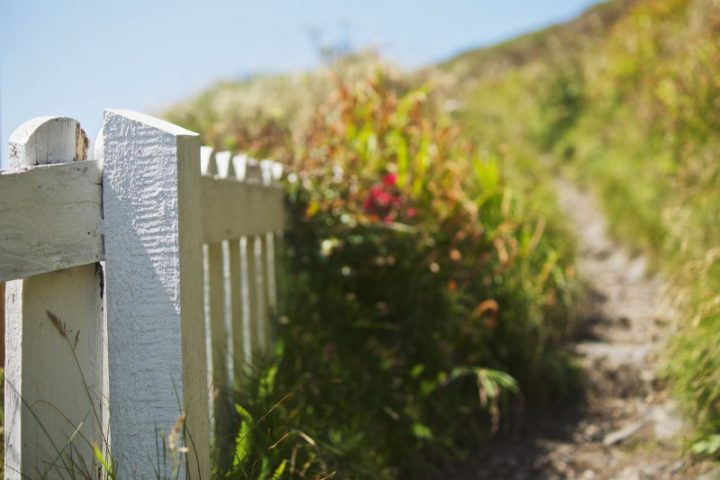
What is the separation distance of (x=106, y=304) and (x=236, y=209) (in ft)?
3.06

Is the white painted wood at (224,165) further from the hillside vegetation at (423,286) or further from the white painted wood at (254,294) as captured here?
the hillside vegetation at (423,286)

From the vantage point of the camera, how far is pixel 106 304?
132 centimetres

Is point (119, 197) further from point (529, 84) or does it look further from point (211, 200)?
point (529, 84)

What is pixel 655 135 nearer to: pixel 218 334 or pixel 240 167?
pixel 240 167

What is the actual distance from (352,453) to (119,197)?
118 centimetres

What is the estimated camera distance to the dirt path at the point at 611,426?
276 centimetres

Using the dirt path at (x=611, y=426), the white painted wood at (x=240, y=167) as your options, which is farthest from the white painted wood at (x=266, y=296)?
the dirt path at (x=611, y=426)

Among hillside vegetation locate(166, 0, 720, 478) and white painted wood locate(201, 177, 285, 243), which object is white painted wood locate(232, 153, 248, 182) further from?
hillside vegetation locate(166, 0, 720, 478)

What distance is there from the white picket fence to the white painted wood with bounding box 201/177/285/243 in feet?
1.76

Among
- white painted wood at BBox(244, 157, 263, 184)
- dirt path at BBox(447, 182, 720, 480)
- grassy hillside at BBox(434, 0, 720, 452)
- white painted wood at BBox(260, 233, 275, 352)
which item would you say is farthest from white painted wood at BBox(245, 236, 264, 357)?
grassy hillside at BBox(434, 0, 720, 452)

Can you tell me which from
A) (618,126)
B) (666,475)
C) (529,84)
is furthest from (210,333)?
(529,84)

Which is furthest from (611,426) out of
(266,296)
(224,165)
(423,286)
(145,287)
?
(145,287)

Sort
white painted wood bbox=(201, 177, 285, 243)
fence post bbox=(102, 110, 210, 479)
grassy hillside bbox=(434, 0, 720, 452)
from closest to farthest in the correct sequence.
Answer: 1. fence post bbox=(102, 110, 210, 479)
2. white painted wood bbox=(201, 177, 285, 243)
3. grassy hillside bbox=(434, 0, 720, 452)

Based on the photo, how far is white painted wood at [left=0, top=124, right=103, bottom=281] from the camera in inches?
45.2
